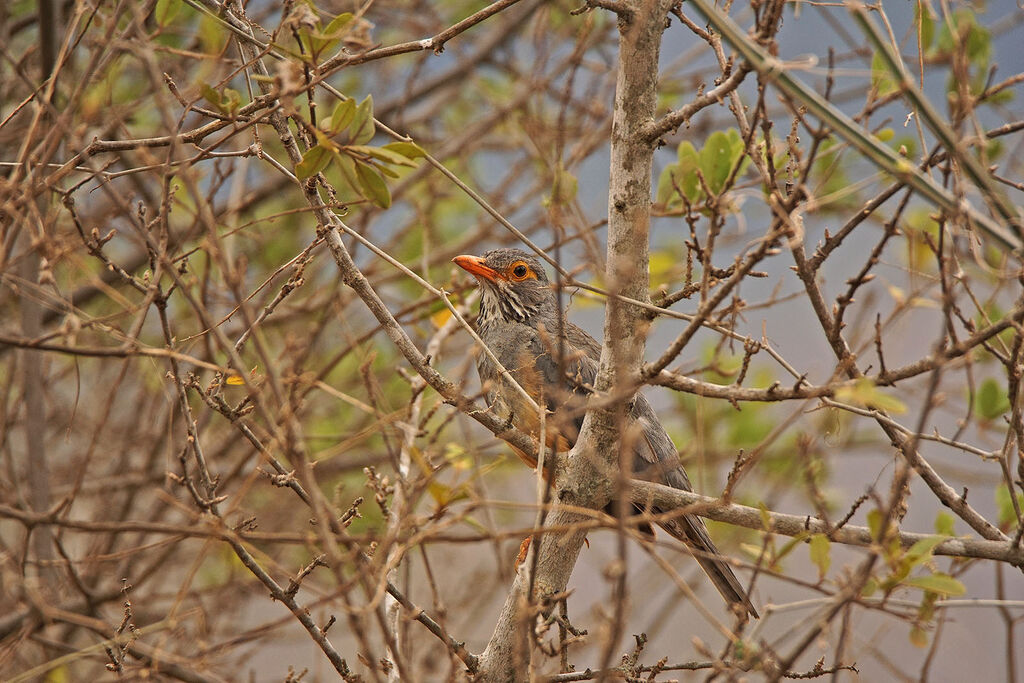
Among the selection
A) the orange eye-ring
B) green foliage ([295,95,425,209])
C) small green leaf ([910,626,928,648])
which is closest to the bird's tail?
small green leaf ([910,626,928,648])

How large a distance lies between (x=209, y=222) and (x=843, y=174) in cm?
463

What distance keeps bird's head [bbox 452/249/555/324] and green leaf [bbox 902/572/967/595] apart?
11.5ft

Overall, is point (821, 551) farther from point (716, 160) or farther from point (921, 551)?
point (716, 160)

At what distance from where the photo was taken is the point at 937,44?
399cm

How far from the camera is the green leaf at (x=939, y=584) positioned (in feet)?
7.83

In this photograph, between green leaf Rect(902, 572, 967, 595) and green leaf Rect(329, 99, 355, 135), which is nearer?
green leaf Rect(902, 572, 967, 595)

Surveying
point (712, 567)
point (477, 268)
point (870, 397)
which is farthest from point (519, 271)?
point (870, 397)

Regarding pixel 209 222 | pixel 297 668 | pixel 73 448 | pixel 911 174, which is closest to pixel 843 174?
pixel 911 174

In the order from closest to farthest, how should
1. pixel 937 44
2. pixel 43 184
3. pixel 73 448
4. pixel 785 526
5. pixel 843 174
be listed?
pixel 43 184
pixel 785 526
pixel 937 44
pixel 843 174
pixel 73 448

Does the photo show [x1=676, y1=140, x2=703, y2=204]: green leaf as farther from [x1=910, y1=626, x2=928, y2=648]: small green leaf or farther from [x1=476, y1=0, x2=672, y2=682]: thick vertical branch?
[x1=910, y1=626, x2=928, y2=648]: small green leaf

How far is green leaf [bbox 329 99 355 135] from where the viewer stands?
267 centimetres

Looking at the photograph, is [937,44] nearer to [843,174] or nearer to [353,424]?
[843,174]

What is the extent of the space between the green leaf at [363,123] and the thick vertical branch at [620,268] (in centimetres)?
83

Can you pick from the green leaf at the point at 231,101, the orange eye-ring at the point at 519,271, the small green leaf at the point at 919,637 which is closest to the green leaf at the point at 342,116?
the green leaf at the point at 231,101
